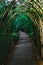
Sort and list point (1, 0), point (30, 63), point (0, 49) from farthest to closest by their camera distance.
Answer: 1. point (30, 63)
2. point (0, 49)
3. point (1, 0)

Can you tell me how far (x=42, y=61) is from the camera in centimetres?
1912

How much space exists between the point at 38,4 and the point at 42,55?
12.1ft

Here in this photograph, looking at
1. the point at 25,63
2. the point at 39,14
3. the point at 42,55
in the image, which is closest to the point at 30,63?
the point at 25,63

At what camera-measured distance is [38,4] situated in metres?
18.9

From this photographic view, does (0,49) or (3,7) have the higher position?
(3,7)

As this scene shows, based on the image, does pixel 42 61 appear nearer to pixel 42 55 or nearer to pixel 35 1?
pixel 42 55

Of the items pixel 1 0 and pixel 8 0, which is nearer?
pixel 1 0

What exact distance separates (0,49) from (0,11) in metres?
2.44

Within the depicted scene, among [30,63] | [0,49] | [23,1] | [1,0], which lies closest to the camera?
[1,0]

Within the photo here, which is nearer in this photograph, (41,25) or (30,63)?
(30,63)

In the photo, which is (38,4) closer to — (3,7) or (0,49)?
(3,7)

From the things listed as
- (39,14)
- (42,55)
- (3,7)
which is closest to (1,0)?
(3,7)

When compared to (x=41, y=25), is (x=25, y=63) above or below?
below

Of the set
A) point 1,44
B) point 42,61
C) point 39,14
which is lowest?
point 42,61
